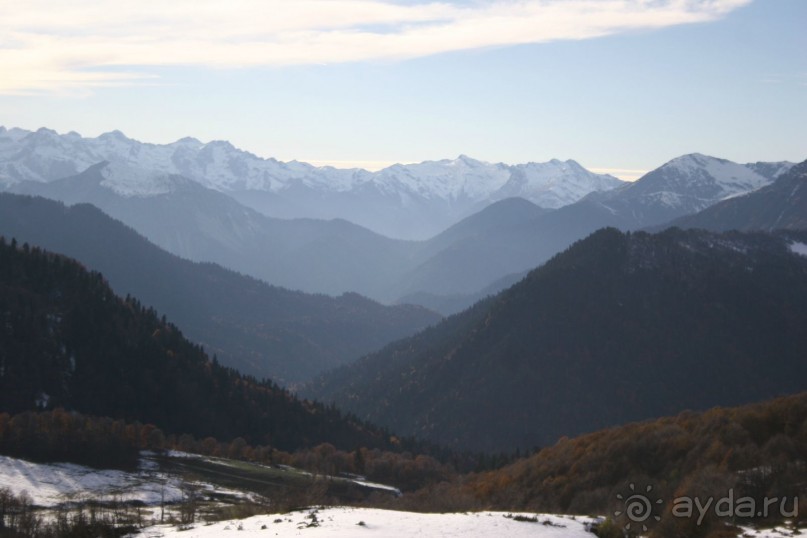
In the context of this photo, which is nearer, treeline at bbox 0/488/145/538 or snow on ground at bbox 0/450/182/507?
treeline at bbox 0/488/145/538

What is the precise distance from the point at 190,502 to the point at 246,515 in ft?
80.7

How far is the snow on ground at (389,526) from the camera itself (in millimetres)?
68812

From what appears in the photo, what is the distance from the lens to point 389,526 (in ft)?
239

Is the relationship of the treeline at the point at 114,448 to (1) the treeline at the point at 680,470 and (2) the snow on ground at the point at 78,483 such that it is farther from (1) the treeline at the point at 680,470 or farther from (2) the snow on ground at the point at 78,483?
(1) the treeline at the point at 680,470

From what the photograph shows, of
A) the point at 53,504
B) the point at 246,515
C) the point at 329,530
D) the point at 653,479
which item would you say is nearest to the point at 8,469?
the point at 53,504

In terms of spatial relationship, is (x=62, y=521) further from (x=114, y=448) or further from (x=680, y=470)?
(x=680, y=470)

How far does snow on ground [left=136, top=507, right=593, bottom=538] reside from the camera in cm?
6881

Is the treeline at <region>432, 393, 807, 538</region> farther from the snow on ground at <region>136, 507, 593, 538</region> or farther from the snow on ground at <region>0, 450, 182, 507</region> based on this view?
the snow on ground at <region>0, 450, 182, 507</region>

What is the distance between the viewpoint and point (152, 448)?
169 metres
